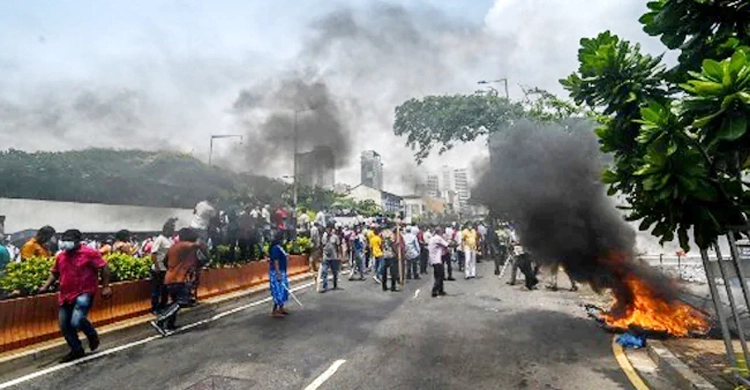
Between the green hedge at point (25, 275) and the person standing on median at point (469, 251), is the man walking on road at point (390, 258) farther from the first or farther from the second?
the green hedge at point (25, 275)

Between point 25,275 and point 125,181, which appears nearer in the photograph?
point 25,275

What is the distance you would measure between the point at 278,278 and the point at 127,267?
8.74 ft

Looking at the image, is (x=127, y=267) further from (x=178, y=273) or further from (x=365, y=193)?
(x=365, y=193)

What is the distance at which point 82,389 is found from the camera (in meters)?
4.96

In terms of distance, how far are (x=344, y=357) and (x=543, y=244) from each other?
19.0 ft

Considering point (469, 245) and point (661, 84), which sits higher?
point (661, 84)

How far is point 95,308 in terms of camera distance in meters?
7.71

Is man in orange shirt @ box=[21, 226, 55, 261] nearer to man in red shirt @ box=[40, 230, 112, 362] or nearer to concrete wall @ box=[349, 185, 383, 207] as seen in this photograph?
man in red shirt @ box=[40, 230, 112, 362]

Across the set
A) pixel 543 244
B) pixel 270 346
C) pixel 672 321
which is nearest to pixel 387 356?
pixel 270 346

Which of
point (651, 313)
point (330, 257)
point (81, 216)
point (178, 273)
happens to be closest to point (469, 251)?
point (330, 257)

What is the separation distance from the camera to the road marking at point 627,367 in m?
4.93

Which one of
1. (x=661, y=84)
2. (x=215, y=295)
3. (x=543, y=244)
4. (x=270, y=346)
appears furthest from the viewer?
(x=215, y=295)

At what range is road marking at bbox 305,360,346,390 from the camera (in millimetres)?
4921

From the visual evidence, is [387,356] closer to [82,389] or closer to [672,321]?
[82,389]
